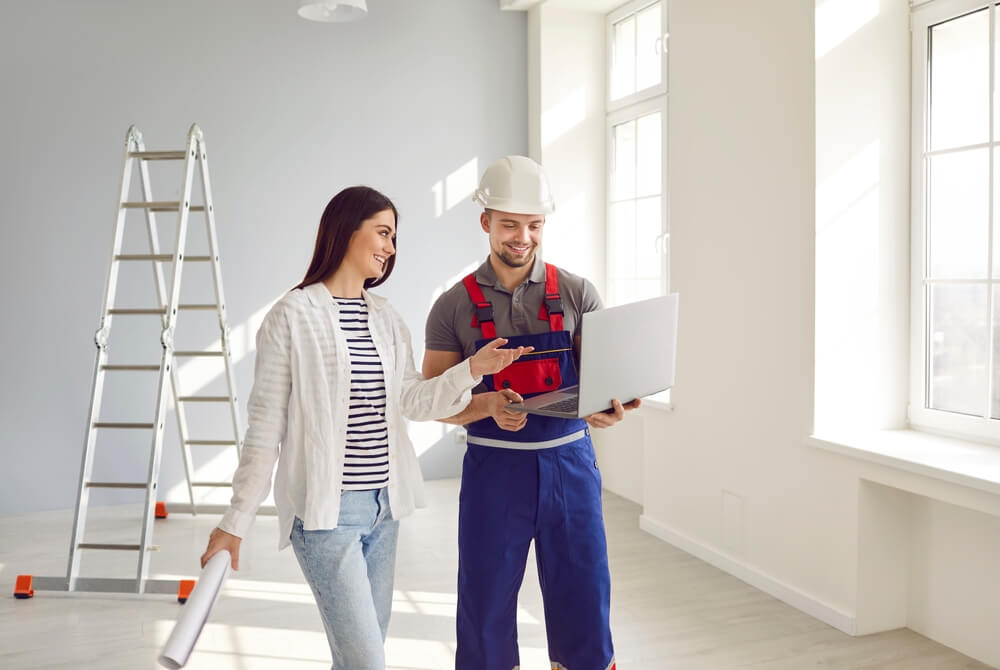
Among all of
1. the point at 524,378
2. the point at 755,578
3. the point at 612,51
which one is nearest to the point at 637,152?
the point at 612,51

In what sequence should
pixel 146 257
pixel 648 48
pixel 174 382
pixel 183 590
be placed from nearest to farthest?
pixel 183 590
pixel 146 257
pixel 174 382
pixel 648 48

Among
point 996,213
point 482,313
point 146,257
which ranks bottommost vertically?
point 482,313

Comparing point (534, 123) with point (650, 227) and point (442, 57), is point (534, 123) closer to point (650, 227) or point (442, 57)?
point (442, 57)

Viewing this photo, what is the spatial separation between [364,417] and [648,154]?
3887mm

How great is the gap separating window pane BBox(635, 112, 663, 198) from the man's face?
3.16 meters

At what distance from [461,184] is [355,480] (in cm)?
426

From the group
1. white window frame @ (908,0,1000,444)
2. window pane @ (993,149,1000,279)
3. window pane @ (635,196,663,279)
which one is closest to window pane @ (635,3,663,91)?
window pane @ (635,196,663,279)

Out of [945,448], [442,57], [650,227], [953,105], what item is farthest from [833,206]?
[442,57]

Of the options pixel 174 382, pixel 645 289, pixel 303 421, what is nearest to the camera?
pixel 303 421

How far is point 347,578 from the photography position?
1.89 m

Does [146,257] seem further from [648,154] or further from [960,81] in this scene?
[960,81]

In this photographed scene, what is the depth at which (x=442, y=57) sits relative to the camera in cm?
591

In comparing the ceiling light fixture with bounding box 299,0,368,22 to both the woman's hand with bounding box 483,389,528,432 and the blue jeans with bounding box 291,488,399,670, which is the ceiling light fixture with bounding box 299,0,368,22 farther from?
the blue jeans with bounding box 291,488,399,670

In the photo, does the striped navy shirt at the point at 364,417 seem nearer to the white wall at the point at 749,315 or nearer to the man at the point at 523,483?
the man at the point at 523,483
